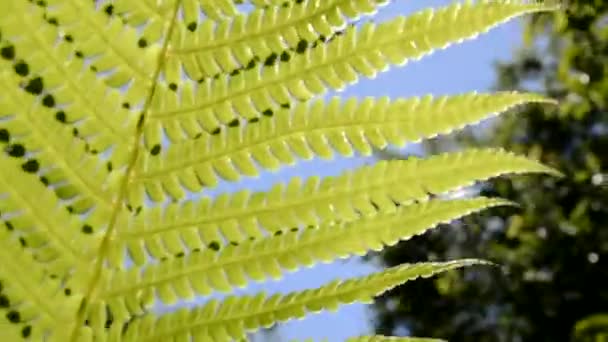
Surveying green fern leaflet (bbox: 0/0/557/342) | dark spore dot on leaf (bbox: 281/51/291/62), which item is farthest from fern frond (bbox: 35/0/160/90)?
dark spore dot on leaf (bbox: 281/51/291/62)

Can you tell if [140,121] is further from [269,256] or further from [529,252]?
[529,252]

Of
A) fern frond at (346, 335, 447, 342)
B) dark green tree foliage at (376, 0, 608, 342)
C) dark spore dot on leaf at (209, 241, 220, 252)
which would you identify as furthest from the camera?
dark green tree foliage at (376, 0, 608, 342)

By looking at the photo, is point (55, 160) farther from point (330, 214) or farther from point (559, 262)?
point (559, 262)

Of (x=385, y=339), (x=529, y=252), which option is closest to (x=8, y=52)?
(x=385, y=339)

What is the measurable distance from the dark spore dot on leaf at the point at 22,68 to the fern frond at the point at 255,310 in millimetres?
216

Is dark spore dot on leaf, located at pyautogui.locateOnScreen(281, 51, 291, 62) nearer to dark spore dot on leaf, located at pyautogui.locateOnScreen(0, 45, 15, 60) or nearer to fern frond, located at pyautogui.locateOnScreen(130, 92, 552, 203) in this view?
fern frond, located at pyautogui.locateOnScreen(130, 92, 552, 203)

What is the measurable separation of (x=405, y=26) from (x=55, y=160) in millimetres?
309

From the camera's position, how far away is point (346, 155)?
0.77m

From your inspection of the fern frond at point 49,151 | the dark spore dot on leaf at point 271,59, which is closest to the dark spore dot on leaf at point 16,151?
the fern frond at point 49,151

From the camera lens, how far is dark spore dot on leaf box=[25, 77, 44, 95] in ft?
2.44

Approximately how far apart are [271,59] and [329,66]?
5 cm

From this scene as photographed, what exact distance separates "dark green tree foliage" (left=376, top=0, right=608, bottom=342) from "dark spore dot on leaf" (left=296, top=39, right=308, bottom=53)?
625 centimetres

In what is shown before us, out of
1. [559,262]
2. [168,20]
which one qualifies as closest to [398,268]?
[168,20]

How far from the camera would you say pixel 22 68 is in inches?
29.1
